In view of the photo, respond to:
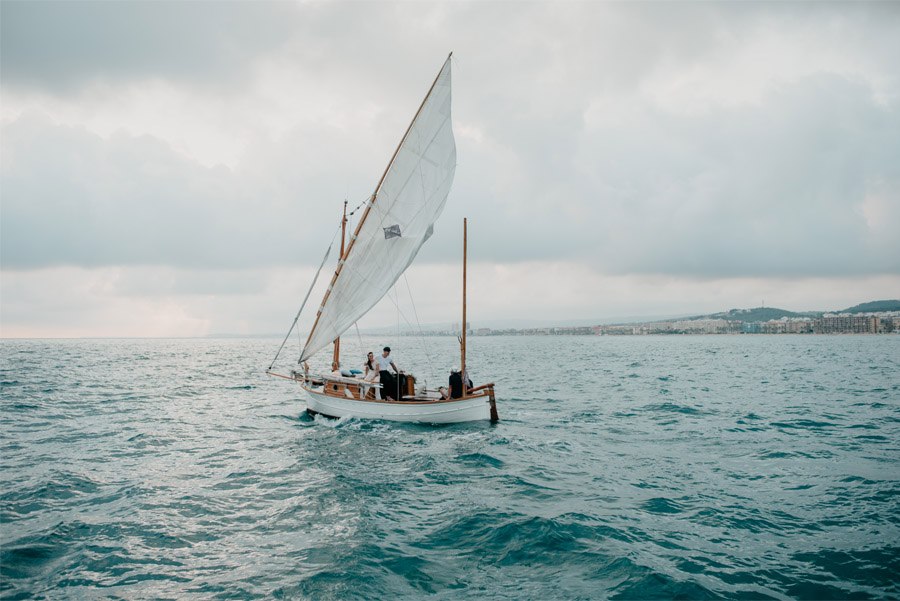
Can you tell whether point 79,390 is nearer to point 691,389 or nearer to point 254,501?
point 254,501

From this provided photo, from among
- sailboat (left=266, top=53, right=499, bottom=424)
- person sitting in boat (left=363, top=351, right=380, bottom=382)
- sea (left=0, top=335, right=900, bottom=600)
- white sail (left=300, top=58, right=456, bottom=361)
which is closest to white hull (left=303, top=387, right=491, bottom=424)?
sailboat (left=266, top=53, right=499, bottom=424)

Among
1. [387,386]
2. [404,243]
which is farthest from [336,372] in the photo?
[404,243]

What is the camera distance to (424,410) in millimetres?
22344

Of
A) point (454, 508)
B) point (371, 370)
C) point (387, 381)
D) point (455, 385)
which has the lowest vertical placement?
point (454, 508)

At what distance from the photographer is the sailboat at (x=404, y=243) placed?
22047 millimetres

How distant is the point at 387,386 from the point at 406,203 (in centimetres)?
838

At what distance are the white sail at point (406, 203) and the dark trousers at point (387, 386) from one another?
3.37 m

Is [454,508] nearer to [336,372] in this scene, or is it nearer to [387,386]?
[387,386]

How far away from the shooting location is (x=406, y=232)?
22469 millimetres

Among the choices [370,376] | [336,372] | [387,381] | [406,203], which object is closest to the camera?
[406,203]

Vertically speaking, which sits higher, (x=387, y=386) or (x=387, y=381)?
(x=387, y=381)

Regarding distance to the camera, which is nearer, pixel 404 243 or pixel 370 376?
pixel 404 243

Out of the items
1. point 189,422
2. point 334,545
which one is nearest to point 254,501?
point 334,545

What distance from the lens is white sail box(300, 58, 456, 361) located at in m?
22.0
